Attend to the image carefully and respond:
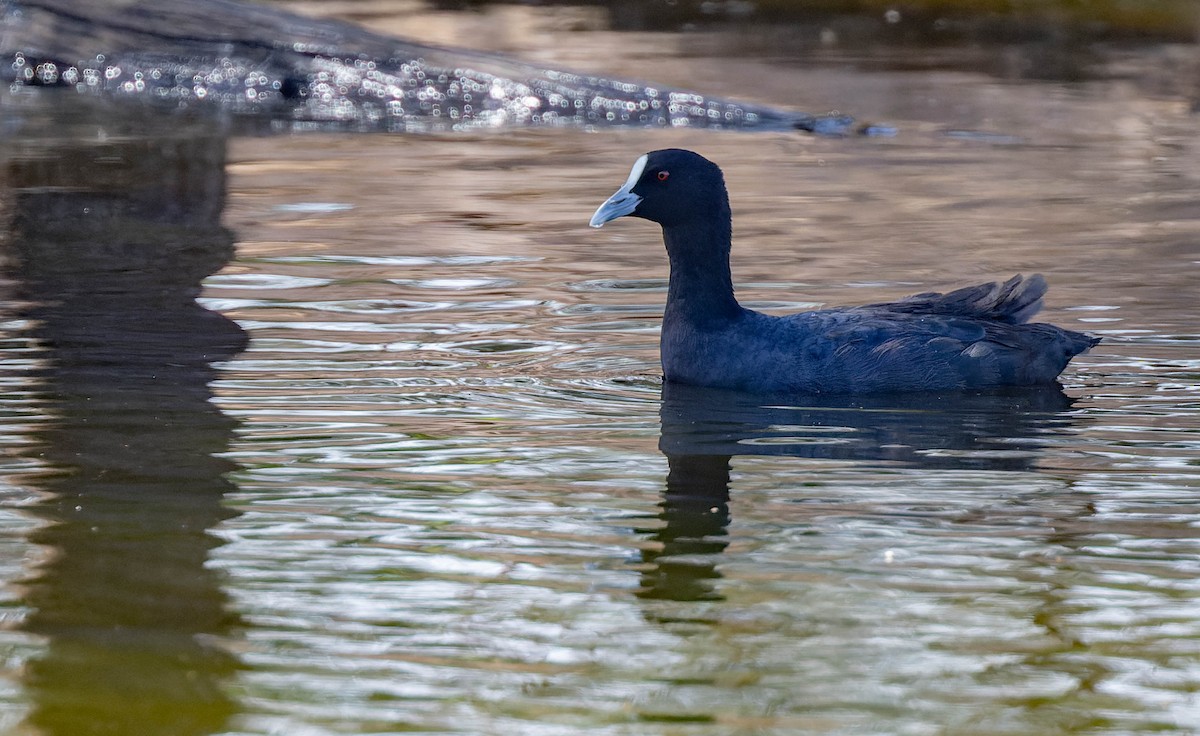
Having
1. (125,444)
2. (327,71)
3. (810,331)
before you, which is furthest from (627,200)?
(327,71)

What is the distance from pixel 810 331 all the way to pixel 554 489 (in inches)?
64.0

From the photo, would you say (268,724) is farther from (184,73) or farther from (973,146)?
(184,73)

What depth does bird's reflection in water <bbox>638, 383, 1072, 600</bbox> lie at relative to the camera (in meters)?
4.80

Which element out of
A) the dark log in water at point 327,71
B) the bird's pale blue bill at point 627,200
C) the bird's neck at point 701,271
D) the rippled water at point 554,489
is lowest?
the rippled water at point 554,489

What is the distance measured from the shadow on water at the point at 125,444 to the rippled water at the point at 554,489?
0.7 inches

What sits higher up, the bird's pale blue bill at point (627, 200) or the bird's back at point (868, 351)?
the bird's pale blue bill at point (627, 200)

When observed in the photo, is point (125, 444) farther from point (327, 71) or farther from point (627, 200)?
point (327, 71)

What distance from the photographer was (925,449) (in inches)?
216

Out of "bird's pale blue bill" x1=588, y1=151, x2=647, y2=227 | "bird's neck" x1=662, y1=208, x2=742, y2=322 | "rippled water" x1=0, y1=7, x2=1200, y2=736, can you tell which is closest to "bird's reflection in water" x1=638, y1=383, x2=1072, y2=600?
"rippled water" x1=0, y1=7, x2=1200, y2=736

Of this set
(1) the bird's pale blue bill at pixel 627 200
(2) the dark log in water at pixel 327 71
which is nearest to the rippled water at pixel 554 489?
(1) the bird's pale blue bill at pixel 627 200

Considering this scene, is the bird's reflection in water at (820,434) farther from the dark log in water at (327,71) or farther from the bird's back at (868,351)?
the dark log in water at (327,71)

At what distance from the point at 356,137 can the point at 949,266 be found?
223 inches

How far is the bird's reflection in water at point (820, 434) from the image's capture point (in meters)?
4.80

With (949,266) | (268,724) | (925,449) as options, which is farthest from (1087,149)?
(268,724)
